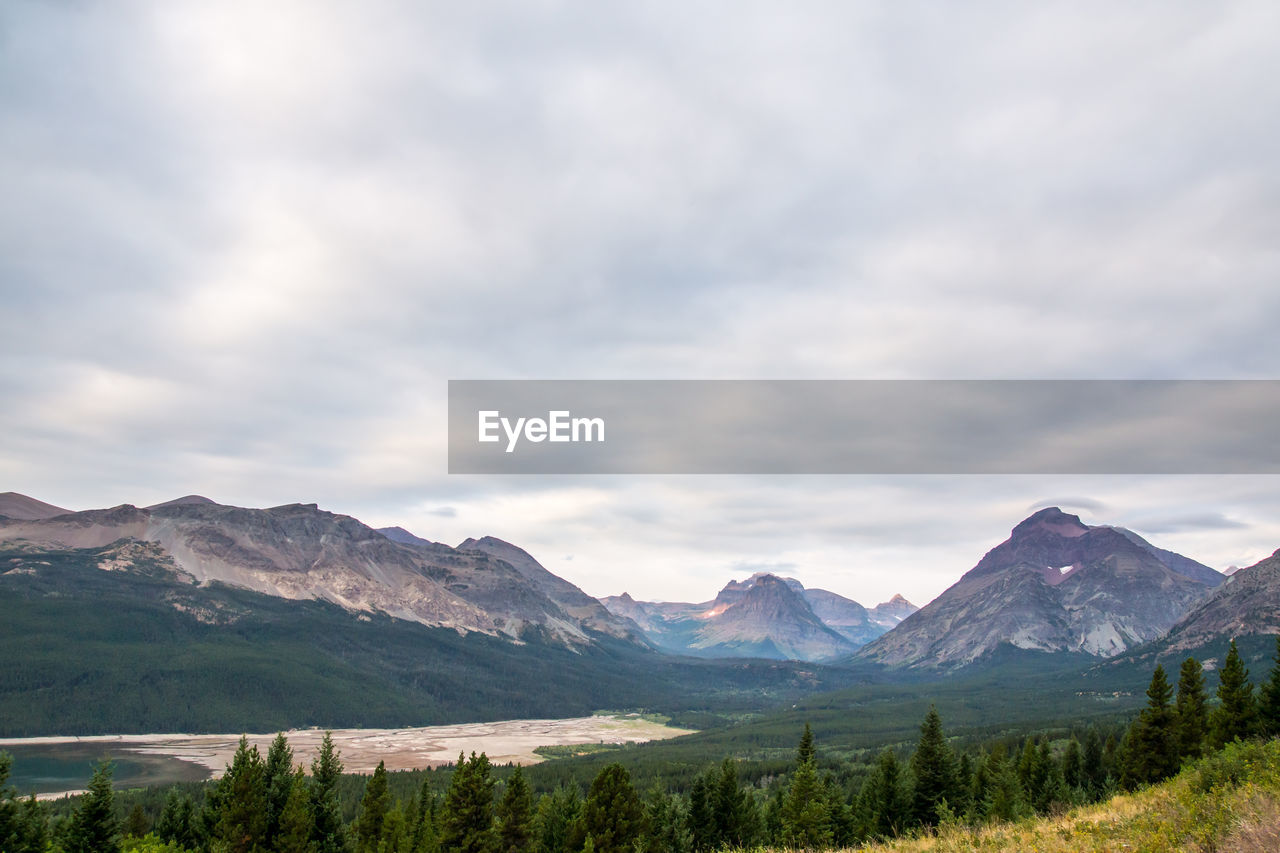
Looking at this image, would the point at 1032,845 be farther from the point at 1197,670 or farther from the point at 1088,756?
the point at 1088,756

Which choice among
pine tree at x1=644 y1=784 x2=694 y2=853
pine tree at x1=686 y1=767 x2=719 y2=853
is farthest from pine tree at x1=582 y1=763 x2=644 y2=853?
pine tree at x1=686 y1=767 x2=719 y2=853

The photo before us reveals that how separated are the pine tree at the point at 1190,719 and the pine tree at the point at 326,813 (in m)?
73.7

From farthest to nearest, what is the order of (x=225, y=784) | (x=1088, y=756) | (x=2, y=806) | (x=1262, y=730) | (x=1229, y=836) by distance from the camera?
(x=1088, y=756) < (x=1262, y=730) < (x=225, y=784) < (x=2, y=806) < (x=1229, y=836)

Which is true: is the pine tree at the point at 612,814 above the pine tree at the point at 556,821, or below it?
above

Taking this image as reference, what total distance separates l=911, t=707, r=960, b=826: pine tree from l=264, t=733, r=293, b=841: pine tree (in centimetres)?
5335

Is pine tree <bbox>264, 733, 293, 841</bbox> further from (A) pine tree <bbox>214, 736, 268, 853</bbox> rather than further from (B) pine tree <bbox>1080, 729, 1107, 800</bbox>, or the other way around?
(B) pine tree <bbox>1080, 729, 1107, 800</bbox>

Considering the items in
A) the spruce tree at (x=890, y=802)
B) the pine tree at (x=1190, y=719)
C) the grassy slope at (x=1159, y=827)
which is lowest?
the spruce tree at (x=890, y=802)

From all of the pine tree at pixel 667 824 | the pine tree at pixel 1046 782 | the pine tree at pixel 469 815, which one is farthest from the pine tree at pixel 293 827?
the pine tree at pixel 1046 782

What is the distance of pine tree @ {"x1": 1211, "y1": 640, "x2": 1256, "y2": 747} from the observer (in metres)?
66.3

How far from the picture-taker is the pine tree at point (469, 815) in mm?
51562

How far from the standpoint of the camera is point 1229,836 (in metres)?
15.6

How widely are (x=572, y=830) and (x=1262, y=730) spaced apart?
200ft

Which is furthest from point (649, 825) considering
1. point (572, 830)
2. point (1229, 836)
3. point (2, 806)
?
point (1229, 836)

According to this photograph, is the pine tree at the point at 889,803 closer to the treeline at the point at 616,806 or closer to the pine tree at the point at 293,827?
the treeline at the point at 616,806
